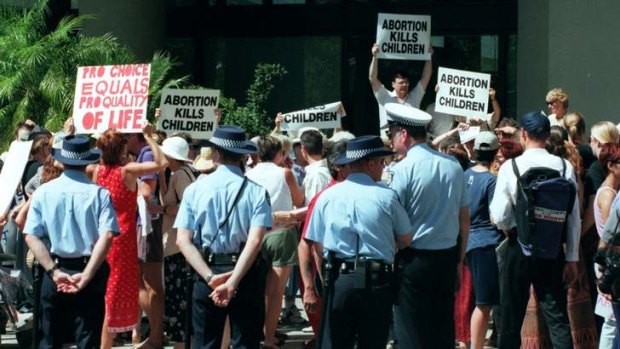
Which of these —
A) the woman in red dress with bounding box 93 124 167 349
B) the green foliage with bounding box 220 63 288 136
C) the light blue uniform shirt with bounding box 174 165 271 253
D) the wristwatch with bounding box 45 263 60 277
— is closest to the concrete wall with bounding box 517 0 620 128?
the green foliage with bounding box 220 63 288 136

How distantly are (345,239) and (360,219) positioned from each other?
169 millimetres

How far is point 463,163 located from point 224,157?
334cm

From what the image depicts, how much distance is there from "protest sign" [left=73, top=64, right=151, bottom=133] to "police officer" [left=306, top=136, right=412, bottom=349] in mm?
3854

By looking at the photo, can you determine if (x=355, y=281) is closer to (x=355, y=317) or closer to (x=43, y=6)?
(x=355, y=317)

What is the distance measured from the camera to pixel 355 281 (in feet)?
27.1

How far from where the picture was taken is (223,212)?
8.75 meters

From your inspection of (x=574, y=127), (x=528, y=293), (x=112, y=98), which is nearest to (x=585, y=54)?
(x=574, y=127)

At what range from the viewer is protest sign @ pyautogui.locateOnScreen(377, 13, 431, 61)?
1584 centimetres

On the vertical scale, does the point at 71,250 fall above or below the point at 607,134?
below

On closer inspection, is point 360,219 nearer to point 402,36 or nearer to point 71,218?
point 71,218

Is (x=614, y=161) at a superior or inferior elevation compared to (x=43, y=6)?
inferior

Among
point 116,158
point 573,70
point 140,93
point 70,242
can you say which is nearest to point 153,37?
point 573,70

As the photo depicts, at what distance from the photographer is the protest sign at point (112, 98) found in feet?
39.4

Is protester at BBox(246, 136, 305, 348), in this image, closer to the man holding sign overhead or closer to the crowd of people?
the crowd of people
